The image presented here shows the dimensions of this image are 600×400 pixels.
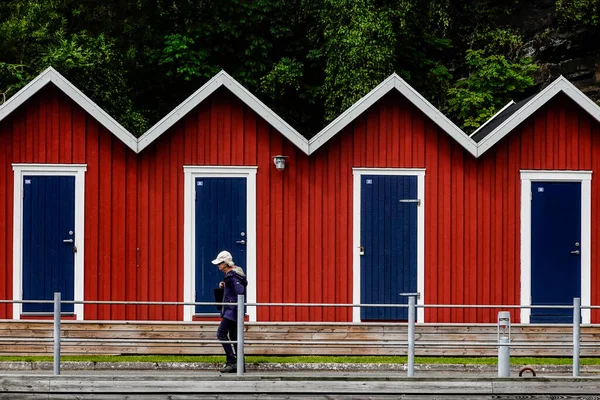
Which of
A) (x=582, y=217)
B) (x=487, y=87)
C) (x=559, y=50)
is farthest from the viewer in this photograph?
(x=487, y=87)

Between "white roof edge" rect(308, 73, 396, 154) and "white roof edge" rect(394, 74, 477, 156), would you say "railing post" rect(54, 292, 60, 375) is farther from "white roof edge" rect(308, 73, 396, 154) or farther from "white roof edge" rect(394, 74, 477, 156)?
"white roof edge" rect(394, 74, 477, 156)

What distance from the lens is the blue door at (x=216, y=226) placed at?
1720cm

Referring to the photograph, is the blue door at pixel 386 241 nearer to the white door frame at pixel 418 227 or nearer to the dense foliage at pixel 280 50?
the white door frame at pixel 418 227

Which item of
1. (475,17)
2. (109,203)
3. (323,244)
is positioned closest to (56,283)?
(109,203)

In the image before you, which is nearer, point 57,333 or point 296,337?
point 57,333

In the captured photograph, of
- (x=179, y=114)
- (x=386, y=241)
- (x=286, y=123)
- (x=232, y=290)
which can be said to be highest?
(x=179, y=114)

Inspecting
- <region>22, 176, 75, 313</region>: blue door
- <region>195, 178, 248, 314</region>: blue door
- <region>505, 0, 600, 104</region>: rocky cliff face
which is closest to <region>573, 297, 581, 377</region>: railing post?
<region>195, 178, 248, 314</region>: blue door

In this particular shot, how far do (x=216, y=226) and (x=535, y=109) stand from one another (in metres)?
5.66

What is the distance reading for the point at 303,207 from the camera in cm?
1739

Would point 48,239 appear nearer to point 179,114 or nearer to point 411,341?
point 179,114

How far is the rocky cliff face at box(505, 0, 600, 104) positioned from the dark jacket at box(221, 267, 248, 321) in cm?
1896

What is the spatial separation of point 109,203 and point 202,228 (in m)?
1.61

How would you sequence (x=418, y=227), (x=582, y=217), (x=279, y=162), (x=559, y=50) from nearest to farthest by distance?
(x=279, y=162)
(x=418, y=227)
(x=582, y=217)
(x=559, y=50)

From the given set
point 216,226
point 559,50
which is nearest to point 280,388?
point 216,226
